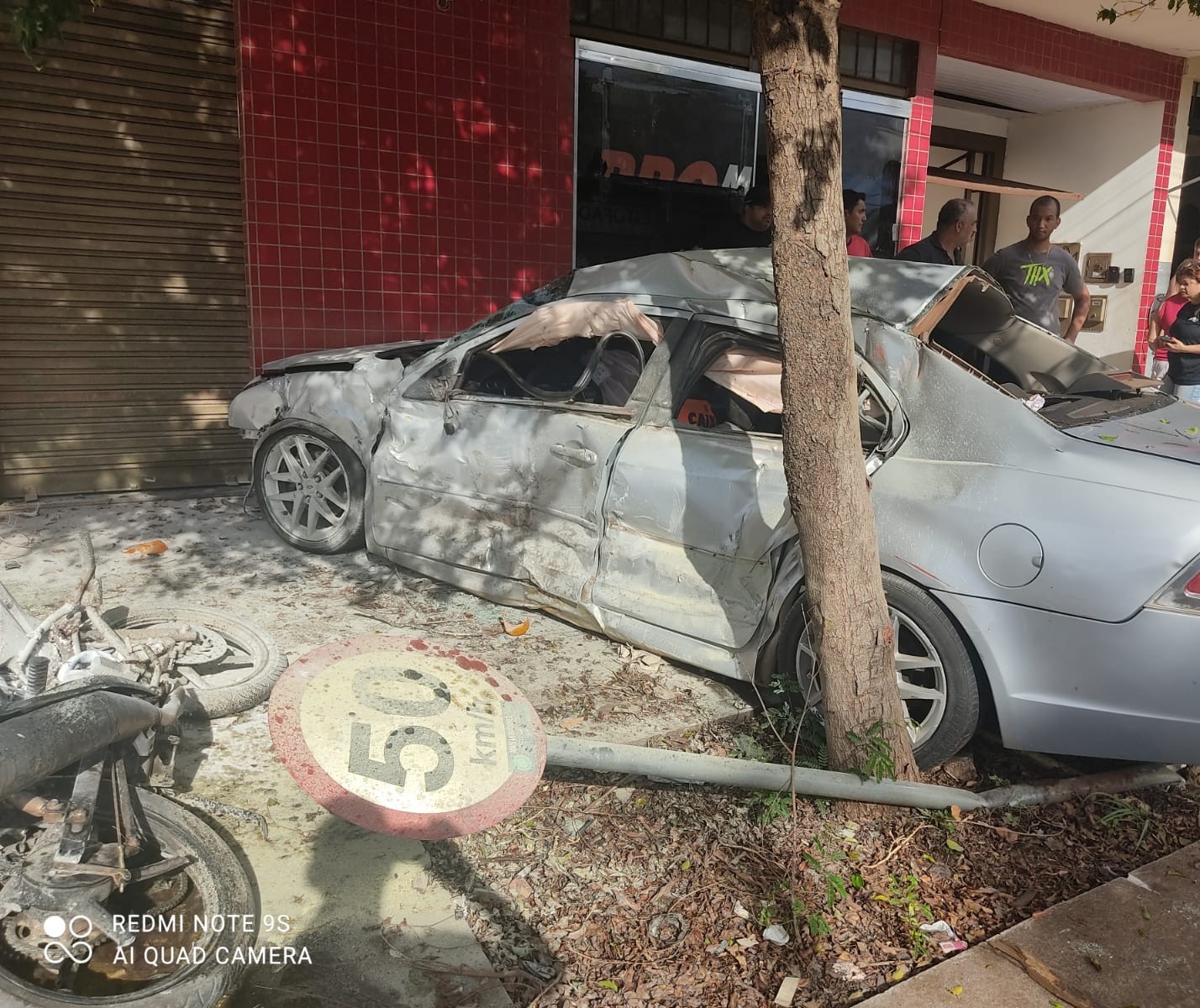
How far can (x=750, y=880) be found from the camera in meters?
2.65

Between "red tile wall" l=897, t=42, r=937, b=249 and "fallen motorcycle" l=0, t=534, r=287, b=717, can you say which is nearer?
"fallen motorcycle" l=0, t=534, r=287, b=717

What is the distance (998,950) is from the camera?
2400mm

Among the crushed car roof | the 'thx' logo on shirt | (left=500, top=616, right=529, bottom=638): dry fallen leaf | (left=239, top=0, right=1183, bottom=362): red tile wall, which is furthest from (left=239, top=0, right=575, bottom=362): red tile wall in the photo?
the 'thx' logo on shirt

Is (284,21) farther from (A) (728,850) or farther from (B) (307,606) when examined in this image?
(A) (728,850)

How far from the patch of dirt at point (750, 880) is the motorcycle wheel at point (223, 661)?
1010 millimetres

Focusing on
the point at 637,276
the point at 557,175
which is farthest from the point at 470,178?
the point at 637,276

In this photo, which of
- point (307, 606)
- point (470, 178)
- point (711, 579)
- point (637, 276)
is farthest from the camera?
point (470, 178)

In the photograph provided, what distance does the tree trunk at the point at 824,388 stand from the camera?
102 inches

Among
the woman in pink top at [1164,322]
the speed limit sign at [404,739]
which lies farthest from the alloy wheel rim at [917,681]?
the woman in pink top at [1164,322]

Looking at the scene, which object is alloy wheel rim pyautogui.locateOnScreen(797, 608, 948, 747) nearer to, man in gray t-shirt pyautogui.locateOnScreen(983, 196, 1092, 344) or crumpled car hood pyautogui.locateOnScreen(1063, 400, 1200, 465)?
crumpled car hood pyautogui.locateOnScreen(1063, 400, 1200, 465)

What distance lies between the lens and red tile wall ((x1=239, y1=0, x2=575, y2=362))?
21.3ft

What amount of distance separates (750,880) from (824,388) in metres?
1.47

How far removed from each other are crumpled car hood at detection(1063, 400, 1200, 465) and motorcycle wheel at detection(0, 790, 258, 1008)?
2.86m

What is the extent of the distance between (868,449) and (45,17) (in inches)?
119
